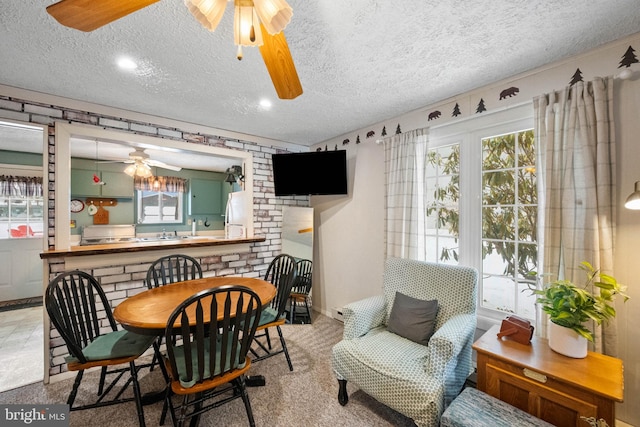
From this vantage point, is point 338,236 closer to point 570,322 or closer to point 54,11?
point 570,322

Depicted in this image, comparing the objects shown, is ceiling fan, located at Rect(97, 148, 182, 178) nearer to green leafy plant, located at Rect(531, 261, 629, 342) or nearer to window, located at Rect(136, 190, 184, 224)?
window, located at Rect(136, 190, 184, 224)

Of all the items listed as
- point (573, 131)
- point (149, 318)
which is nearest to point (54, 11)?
point (149, 318)

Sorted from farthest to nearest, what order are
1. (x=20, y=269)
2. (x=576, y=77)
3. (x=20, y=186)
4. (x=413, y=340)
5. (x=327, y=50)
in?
(x=20, y=186)
(x=20, y=269)
(x=413, y=340)
(x=576, y=77)
(x=327, y=50)

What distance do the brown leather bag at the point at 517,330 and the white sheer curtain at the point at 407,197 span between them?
925mm

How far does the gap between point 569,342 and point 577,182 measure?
0.98 m

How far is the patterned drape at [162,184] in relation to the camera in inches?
220

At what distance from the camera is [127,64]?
73.0 inches

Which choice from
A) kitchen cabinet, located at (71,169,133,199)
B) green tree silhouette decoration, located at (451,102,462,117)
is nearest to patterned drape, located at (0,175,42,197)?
kitchen cabinet, located at (71,169,133,199)

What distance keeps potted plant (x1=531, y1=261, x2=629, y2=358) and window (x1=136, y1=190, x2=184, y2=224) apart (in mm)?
6591

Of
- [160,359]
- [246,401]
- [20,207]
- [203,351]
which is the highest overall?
[20,207]

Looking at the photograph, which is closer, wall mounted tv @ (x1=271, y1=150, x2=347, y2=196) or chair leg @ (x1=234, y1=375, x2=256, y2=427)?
chair leg @ (x1=234, y1=375, x2=256, y2=427)

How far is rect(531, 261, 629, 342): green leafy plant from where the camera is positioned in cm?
145

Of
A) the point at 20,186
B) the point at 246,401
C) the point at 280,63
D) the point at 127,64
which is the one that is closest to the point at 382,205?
the point at 280,63
